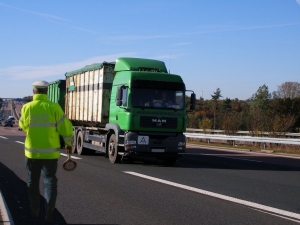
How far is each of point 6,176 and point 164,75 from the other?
6303 millimetres

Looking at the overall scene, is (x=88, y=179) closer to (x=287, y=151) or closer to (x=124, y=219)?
(x=124, y=219)

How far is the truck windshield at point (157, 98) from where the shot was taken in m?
16.4

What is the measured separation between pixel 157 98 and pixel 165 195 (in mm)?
6606

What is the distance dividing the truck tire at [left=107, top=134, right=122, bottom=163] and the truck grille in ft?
4.59

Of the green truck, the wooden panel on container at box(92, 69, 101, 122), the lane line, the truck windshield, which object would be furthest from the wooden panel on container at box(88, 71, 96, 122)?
the lane line

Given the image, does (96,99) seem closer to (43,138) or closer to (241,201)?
(241,201)

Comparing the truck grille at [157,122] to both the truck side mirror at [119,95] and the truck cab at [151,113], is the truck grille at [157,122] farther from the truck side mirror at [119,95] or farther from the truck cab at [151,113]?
the truck side mirror at [119,95]

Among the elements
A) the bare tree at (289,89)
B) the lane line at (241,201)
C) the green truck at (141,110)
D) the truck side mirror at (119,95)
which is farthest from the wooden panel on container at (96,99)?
the bare tree at (289,89)

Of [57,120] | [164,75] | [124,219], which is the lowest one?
[124,219]

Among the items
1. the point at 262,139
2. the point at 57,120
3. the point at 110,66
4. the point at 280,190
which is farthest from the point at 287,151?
the point at 57,120

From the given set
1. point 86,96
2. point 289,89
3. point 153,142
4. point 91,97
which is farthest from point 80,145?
point 289,89

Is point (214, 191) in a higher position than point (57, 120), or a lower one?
lower

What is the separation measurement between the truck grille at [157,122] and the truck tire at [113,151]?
1.40 meters

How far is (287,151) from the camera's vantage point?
2802cm
